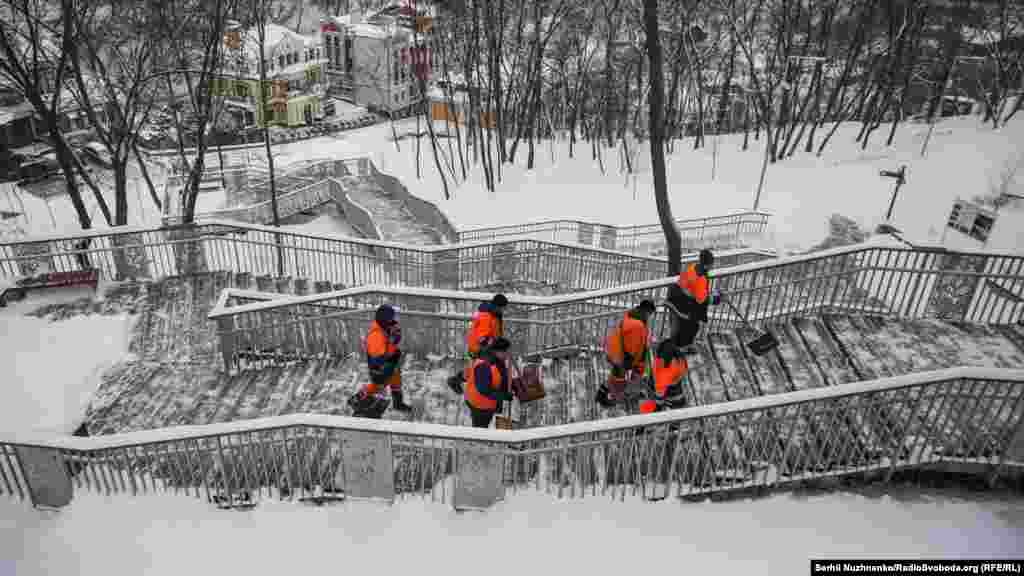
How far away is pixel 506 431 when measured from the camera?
20.2 feet

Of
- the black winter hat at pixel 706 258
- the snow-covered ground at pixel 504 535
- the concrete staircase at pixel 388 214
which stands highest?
the black winter hat at pixel 706 258

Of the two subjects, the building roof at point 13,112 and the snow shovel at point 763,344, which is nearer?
the snow shovel at point 763,344

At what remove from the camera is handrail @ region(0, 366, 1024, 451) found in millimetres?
6160

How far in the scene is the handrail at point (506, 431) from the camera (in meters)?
6.16

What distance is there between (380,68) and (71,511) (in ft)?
217

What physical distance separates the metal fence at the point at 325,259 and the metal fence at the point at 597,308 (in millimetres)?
2813

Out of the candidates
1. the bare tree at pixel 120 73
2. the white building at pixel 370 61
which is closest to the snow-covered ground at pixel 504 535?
the bare tree at pixel 120 73

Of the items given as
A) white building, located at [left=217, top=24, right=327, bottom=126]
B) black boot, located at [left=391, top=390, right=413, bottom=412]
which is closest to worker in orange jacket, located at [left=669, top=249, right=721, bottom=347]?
black boot, located at [left=391, top=390, right=413, bottom=412]

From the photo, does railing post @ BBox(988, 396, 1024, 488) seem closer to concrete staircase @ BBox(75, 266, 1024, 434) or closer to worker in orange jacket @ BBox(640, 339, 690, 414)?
concrete staircase @ BBox(75, 266, 1024, 434)

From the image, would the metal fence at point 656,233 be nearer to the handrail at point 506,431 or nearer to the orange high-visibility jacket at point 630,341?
the orange high-visibility jacket at point 630,341

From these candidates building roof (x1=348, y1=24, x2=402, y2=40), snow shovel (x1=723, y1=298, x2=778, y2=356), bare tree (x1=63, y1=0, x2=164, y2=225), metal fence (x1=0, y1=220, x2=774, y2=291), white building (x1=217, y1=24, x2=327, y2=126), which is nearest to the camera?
snow shovel (x1=723, y1=298, x2=778, y2=356)

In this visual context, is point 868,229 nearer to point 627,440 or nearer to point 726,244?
point 726,244

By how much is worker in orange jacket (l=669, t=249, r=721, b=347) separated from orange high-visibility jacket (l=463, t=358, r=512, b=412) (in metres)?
2.67

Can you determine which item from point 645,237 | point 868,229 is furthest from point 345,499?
point 868,229
